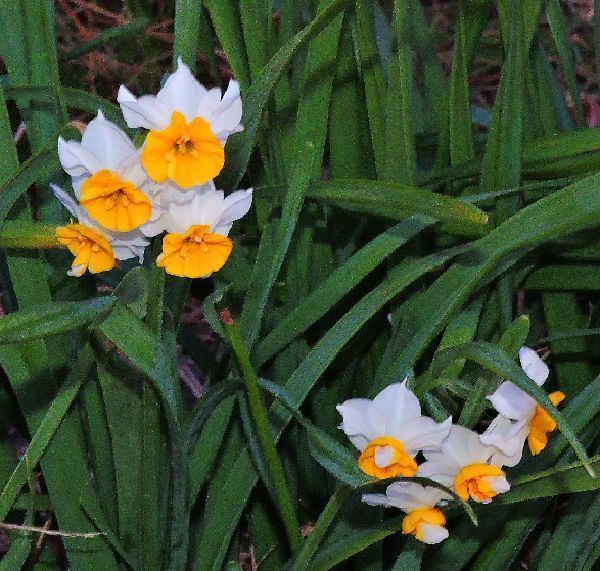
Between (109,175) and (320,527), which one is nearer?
(109,175)

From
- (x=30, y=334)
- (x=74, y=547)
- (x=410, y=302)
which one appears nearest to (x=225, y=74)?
(x=410, y=302)

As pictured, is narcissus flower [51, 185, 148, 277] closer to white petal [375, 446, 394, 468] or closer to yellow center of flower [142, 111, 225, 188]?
yellow center of flower [142, 111, 225, 188]

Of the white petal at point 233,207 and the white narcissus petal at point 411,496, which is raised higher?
the white petal at point 233,207

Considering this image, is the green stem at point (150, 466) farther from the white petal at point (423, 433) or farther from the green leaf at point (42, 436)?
the white petal at point (423, 433)

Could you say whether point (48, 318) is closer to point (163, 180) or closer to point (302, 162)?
point (163, 180)

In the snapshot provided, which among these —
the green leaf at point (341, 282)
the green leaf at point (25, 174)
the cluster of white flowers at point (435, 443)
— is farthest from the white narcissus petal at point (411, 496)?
the green leaf at point (25, 174)

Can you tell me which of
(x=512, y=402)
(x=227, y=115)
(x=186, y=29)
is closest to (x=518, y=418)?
(x=512, y=402)

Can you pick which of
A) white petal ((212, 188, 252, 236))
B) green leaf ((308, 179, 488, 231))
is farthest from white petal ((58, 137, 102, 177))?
green leaf ((308, 179, 488, 231))
